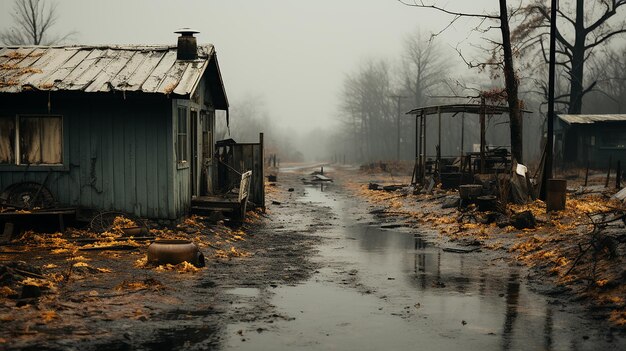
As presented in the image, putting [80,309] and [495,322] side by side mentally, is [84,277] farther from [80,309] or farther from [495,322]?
[495,322]

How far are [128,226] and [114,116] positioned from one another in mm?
2614

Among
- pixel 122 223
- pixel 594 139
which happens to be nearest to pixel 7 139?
pixel 122 223

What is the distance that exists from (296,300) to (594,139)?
35769mm

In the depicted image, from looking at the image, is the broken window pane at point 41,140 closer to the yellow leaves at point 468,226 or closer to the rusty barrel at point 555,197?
the yellow leaves at point 468,226

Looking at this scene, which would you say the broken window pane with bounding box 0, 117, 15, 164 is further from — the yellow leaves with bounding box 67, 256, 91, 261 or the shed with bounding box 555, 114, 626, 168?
the shed with bounding box 555, 114, 626, 168

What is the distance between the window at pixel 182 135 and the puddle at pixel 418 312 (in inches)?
197

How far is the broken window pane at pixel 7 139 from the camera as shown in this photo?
1478 cm

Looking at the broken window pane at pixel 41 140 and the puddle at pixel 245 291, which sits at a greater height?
the broken window pane at pixel 41 140

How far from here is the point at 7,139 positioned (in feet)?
48.5

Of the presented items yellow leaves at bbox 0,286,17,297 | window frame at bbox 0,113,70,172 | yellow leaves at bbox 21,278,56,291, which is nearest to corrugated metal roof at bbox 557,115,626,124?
window frame at bbox 0,113,70,172

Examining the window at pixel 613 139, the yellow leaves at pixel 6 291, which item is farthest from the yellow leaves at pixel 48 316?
the window at pixel 613 139

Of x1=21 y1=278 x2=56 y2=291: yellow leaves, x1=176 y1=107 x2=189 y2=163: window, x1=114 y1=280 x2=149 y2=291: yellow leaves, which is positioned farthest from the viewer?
x1=176 y1=107 x2=189 y2=163: window

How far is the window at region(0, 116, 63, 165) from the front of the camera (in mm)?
14773

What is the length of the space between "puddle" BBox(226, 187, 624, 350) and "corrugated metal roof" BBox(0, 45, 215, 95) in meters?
5.69
